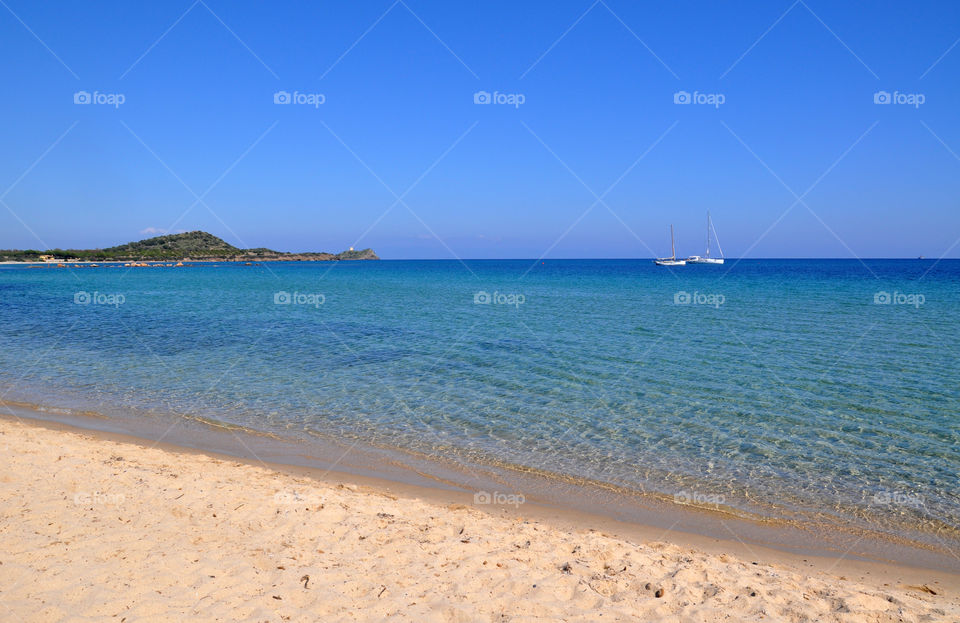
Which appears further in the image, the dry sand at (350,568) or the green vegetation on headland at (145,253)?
the green vegetation on headland at (145,253)

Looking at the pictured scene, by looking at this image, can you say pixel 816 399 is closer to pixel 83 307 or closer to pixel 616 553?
pixel 616 553

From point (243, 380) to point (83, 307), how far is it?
2679cm

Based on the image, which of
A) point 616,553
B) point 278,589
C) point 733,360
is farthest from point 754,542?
point 733,360

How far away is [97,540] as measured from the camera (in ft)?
18.9

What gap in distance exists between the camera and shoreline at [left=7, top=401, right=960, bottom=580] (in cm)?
669
